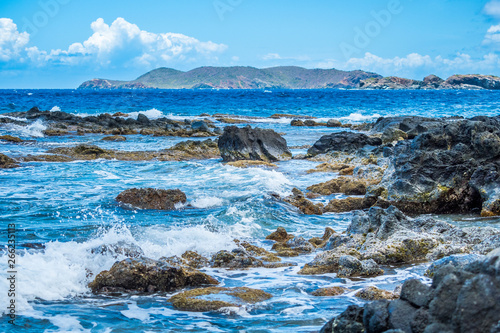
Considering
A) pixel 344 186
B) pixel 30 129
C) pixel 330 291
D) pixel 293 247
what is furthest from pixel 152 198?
pixel 30 129

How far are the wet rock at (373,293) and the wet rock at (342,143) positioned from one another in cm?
1634

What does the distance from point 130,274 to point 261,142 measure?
620 inches

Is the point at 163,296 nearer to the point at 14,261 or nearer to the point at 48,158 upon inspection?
the point at 14,261

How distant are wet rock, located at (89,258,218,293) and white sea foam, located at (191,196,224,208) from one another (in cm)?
573

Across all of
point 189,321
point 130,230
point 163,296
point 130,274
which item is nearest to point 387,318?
point 189,321

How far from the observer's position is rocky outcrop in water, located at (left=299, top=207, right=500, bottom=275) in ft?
24.3

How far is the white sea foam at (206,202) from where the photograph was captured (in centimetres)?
1277

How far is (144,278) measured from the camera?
22.1 ft

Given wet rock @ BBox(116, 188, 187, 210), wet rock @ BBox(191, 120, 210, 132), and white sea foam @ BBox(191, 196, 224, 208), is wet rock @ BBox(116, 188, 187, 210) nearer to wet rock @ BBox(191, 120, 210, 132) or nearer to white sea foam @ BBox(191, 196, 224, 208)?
white sea foam @ BBox(191, 196, 224, 208)

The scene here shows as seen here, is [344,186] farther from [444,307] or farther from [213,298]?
[444,307]

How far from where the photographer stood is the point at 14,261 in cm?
750

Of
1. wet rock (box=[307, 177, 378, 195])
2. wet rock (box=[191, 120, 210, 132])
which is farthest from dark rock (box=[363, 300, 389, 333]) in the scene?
wet rock (box=[191, 120, 210, 132])

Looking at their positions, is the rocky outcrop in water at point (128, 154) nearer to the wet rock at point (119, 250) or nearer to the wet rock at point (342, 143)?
the wet rock at point (342, 143)

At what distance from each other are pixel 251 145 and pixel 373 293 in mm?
15990
